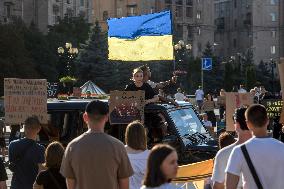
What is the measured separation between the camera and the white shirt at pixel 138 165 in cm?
671

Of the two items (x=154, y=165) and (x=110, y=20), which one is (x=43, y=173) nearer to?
(x=154, y=165)

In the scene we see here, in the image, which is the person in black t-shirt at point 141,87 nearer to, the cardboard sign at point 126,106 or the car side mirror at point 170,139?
the cardboard sign at point 126,106

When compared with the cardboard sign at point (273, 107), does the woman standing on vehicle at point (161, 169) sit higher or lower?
higher

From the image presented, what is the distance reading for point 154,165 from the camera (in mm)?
4734

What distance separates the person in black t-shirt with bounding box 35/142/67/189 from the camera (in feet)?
22.4

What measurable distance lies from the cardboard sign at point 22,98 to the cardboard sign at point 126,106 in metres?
1.13

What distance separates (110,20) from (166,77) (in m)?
70.2

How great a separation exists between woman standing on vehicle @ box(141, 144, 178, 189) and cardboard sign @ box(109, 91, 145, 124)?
5.10 m

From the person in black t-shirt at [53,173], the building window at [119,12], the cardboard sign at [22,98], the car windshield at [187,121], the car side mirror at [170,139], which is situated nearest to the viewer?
the person in black t-shirt at [53,173]

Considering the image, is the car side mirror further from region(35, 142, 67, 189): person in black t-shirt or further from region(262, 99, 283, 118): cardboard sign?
region(262, 99, 283, 118): cardboard sign

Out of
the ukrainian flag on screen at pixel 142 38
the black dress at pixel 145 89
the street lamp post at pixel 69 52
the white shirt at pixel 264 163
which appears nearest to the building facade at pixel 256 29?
the street lamp post at pixel 69 52

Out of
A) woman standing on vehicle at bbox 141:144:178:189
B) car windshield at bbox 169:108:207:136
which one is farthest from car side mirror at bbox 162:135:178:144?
woman standing on vehicle at bbox 141:144:178:189

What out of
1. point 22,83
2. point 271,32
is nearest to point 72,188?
point 22,83

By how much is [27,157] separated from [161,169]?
3.43 meters
